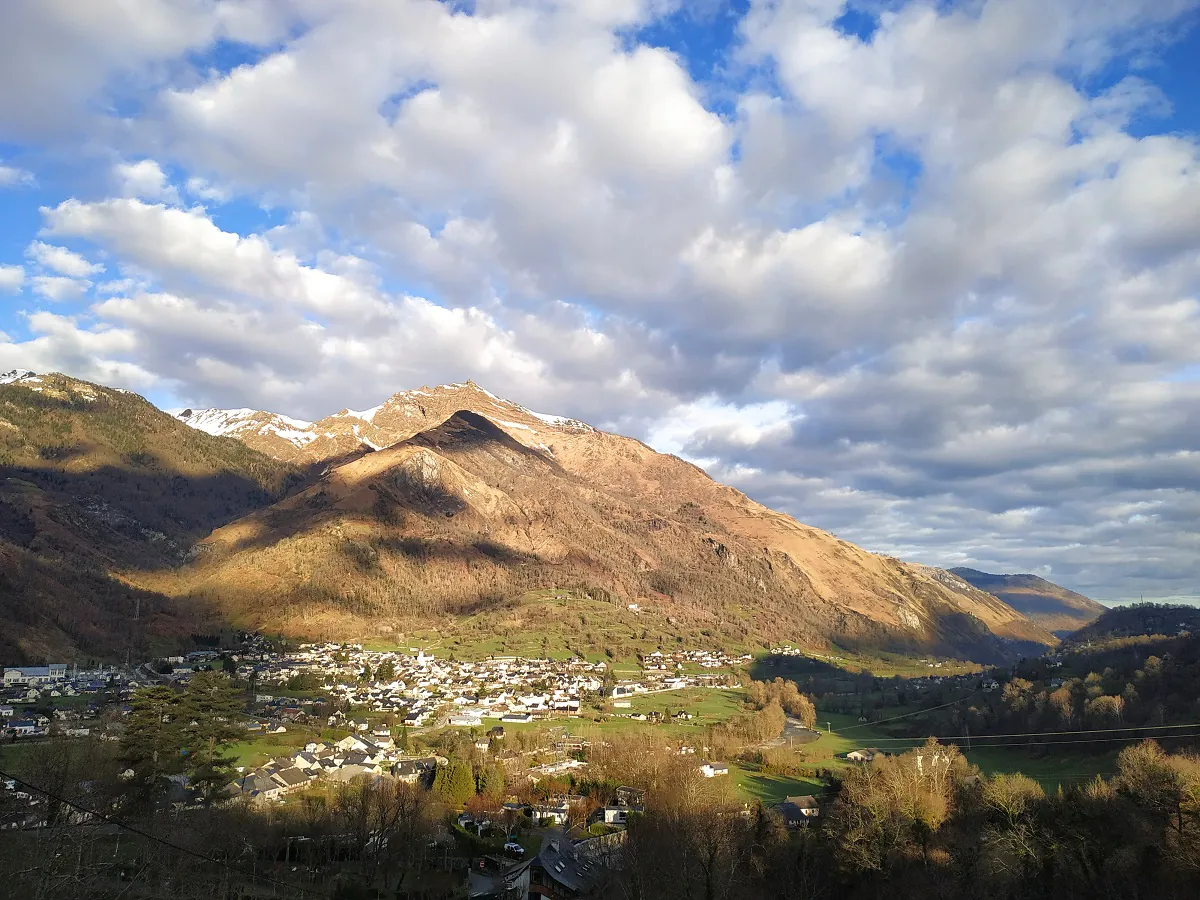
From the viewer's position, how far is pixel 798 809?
5509 centimetres

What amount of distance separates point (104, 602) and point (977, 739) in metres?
138

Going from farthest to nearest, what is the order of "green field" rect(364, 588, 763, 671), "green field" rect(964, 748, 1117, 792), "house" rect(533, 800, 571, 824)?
"green field" rect(364, 588, 763, 671) < "green field" rect(964, 748, 1117, 792) < "house" rect(533, 800, 571, 824)

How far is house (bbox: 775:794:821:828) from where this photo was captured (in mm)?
51719

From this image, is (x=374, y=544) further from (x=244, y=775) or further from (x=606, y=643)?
(x=244, y=775)

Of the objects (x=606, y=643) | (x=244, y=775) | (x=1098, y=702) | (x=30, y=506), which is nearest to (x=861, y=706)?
(x=1098, y=702)

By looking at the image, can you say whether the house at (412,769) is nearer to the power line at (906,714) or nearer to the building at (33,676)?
the building at (33,676)

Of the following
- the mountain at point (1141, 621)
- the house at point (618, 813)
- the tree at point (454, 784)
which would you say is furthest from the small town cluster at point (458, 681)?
the mountain at point (1141, 621)

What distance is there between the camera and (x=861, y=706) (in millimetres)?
110125

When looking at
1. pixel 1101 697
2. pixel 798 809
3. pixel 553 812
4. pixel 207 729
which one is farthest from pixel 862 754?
pixel 207 729

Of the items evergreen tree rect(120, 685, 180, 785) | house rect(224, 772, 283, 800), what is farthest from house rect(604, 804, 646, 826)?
evergreen tree rect(120, 685, 180, 785)

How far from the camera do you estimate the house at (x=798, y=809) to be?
2036 inches

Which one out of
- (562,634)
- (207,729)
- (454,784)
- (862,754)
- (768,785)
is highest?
(562,634)

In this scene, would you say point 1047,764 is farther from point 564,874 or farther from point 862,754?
point 564,874

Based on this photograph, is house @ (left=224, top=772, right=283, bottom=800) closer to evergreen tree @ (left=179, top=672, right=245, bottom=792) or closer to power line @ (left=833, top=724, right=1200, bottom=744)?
evergreen tree @ (left=179, top=672, right=245, bottom=792)
